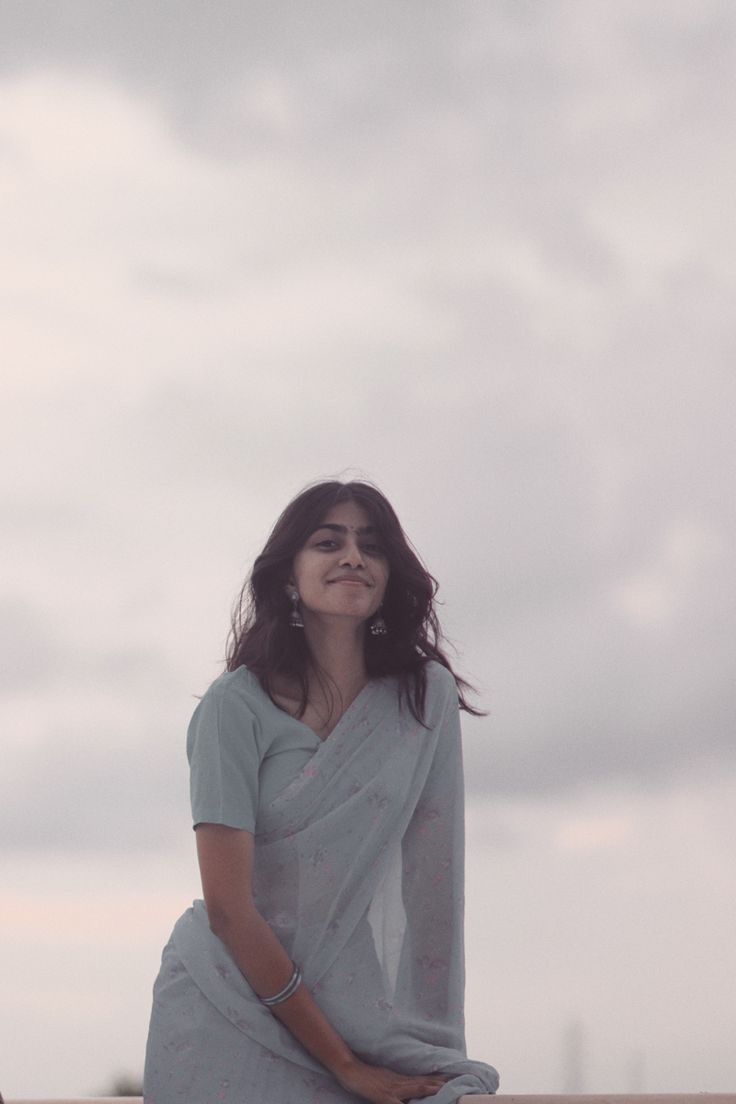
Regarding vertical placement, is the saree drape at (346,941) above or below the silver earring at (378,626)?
below

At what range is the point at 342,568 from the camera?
3.72 m

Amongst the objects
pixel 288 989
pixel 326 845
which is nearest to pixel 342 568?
pixel 326 845

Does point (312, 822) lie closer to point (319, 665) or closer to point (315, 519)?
point (319, 665)

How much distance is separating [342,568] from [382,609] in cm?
20

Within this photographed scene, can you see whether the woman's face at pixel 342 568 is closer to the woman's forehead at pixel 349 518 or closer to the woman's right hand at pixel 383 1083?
the woman's forehead at pixel 349 518

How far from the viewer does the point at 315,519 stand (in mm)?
3797

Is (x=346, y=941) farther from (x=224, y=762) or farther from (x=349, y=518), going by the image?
(x=349, y=518)

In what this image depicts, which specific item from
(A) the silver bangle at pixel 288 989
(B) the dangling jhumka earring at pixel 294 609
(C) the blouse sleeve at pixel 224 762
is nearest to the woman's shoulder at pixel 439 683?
(B) the dangling jhumka earring at pixel 294 609

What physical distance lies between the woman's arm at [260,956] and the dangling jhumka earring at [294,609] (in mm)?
576

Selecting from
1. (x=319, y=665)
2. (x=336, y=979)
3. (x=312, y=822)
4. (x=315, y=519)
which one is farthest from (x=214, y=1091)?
(x=315, y=519)

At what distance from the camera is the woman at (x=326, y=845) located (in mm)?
3475

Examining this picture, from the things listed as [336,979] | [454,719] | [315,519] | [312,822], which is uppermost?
[315,519]

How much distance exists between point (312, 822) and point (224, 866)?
236 millimetres

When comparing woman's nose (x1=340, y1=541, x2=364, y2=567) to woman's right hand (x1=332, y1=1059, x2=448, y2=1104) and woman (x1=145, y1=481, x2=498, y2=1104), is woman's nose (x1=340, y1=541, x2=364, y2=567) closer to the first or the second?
woman (x1=145, y1=481, x2=498, y2=1104)
